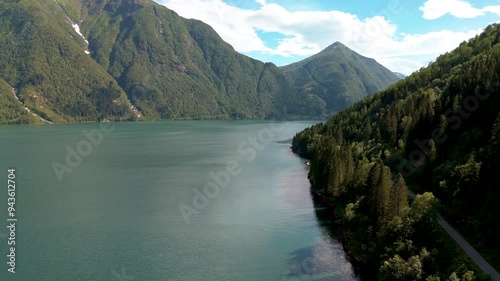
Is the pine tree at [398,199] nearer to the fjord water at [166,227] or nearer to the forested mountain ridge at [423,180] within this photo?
the forested mountain ridge at [423,180]

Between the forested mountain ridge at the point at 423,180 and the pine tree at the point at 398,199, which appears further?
the pine tree at the point at 398,199

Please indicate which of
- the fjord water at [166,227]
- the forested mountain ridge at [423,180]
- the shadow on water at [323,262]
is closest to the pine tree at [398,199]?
the forested mountain ridge at [423,180]

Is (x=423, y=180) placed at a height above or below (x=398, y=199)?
above

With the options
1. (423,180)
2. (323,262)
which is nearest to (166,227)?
(323,262)

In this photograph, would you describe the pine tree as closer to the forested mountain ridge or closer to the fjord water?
the forested mountain ridge

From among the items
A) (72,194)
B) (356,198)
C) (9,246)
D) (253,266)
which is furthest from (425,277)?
(72,194)

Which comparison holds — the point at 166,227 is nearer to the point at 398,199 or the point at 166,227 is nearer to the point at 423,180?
the point at 398,199

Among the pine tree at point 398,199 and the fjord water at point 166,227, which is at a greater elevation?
the pine tree at point 398,199
